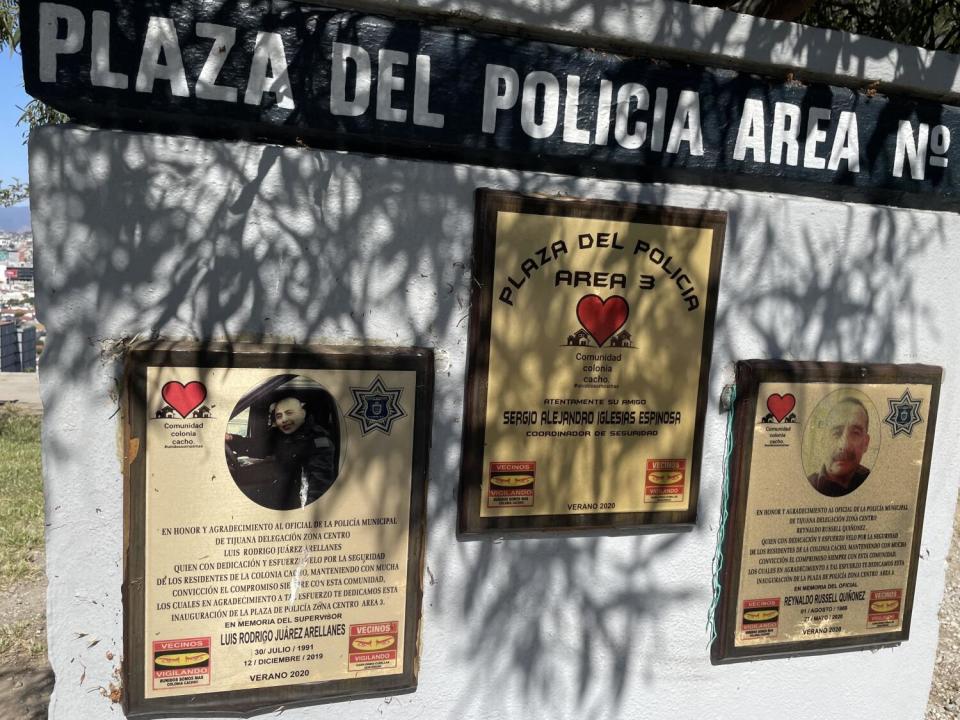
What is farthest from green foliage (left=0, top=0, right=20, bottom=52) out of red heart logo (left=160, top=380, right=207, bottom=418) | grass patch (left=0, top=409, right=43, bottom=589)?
red heart logo (left=160, top=380, right=207, bottom=418)

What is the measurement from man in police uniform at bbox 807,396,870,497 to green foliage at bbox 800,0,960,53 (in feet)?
7.60

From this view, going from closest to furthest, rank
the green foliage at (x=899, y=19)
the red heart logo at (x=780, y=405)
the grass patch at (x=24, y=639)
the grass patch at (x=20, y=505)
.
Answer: the red heart logo at (x=780, y=405), the grass patch at (x=24, y=639), the green foliage at (x=899, y=19), the grass patch at (x=20, y=505)

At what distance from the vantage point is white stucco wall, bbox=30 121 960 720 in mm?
2002

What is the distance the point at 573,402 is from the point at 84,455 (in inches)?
55.7

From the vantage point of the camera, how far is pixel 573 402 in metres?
2.38

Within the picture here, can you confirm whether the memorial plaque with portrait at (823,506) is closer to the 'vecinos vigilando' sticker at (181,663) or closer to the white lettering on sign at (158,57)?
the 'vecinos vigilando' sticker at (181,663)

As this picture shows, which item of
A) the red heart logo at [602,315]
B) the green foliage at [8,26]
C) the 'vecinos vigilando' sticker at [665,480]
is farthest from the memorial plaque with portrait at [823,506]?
the green foliage at [8,26]

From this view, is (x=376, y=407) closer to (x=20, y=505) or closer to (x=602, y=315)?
(x=602, y=315)

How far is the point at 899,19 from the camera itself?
13.9ft

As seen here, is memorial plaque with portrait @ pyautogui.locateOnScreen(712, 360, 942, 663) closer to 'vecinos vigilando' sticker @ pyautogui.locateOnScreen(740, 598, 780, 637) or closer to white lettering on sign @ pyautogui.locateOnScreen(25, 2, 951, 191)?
'vecinos vigilando' sticker @ pyautogui.locateOnScreen(740, 598, 780, 637)

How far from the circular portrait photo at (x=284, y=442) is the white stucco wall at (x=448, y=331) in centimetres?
18

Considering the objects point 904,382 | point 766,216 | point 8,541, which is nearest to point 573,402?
point 766,216

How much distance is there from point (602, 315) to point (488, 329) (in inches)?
14.9

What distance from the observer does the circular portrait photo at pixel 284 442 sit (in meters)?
2.10
